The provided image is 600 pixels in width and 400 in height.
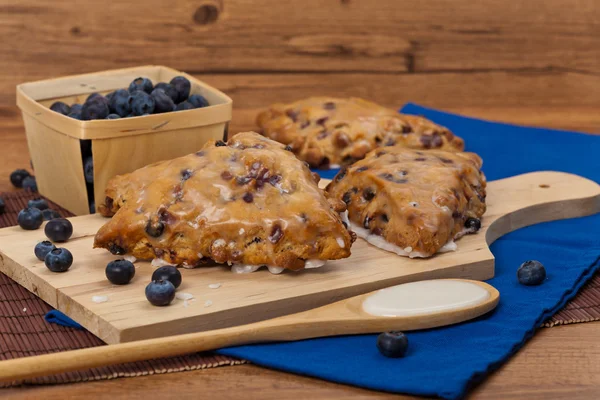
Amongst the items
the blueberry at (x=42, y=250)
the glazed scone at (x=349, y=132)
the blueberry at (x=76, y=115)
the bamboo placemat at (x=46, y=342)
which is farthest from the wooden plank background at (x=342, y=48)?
the bamboo placemat at (x=46, y=342)

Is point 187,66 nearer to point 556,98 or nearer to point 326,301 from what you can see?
point 556,98

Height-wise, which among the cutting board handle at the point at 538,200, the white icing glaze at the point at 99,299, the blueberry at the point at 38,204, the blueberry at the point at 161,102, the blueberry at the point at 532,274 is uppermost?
the blueberry at the point at 161,102

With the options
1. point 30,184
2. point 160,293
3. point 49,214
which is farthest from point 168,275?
point 30,184

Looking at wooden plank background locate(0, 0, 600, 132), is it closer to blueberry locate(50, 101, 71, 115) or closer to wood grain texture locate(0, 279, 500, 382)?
blueberry locate(50, 101, 71, 115)

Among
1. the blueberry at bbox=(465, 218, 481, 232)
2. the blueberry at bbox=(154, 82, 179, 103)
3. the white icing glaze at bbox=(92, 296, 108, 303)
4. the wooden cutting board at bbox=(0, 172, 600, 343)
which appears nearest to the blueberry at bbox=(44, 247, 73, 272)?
the wooden cutting board at bbox=(0, 172, 600, 343)

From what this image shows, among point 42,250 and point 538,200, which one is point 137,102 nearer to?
point 42,250

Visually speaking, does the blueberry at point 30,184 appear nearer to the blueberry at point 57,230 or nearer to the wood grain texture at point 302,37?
the blueberry at point 57,230
